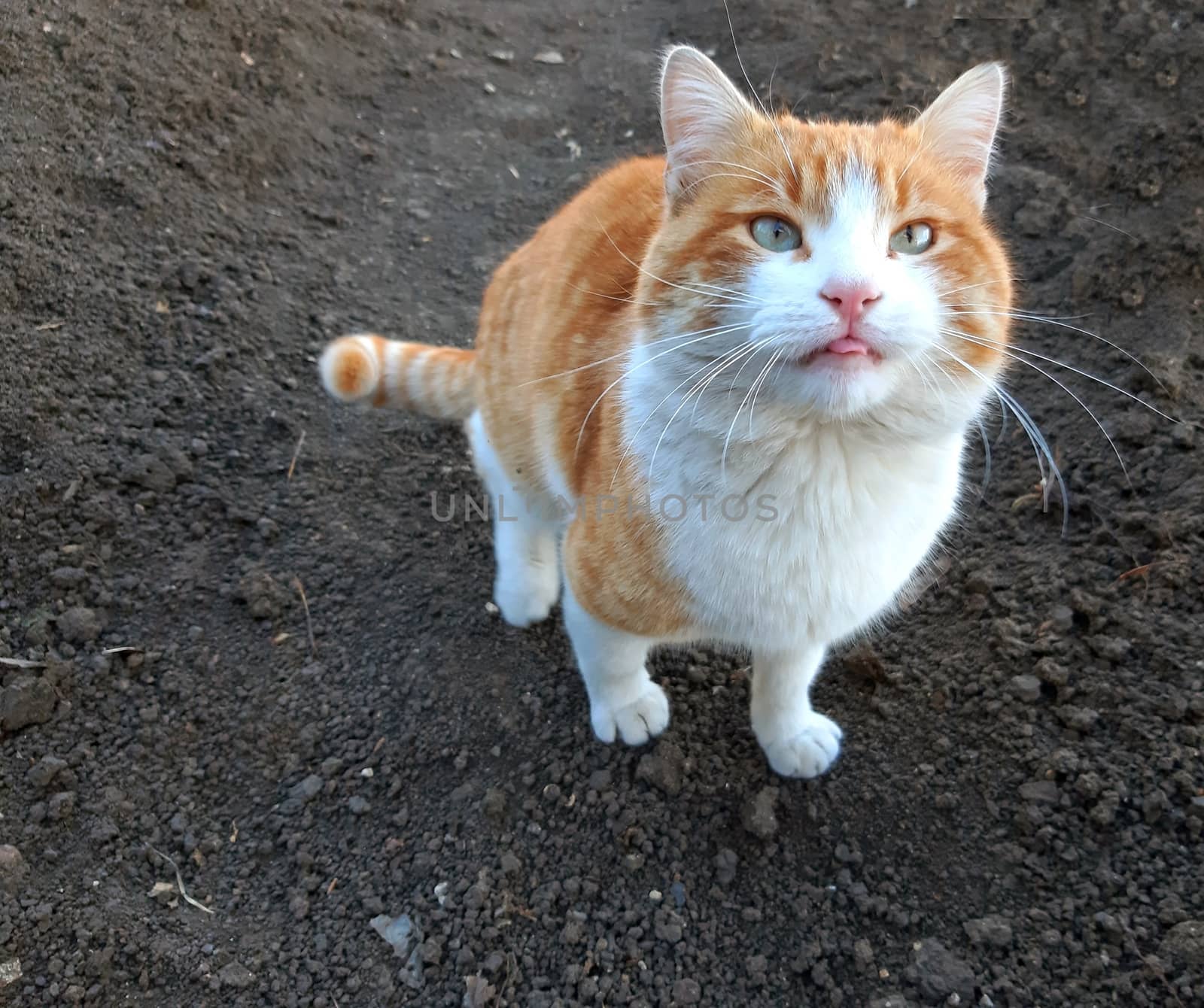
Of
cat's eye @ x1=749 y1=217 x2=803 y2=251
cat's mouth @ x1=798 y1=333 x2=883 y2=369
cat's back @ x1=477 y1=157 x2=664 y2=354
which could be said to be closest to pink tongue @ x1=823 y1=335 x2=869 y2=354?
cat's mouth @ x1=798 y1=333 x2=883 y2=369

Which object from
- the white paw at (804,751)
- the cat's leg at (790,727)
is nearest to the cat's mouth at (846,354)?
the cat's leg at (790,727)

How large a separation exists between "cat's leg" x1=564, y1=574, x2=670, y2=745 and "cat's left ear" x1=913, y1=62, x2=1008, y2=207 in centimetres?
116

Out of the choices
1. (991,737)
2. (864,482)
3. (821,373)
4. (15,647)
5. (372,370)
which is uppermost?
(821,373)

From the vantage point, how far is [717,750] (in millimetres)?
2217

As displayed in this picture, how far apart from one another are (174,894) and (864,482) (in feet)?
5.82

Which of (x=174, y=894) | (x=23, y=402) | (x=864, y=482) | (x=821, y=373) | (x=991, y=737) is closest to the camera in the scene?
(x=821, y=373)

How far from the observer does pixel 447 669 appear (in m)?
2.43

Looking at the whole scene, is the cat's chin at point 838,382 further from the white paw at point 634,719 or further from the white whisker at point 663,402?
the white paw at point 634,719

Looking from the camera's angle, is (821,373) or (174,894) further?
(174,894)

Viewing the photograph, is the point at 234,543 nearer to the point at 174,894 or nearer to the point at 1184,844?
the point at 174,894

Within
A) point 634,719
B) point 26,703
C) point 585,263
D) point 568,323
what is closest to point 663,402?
point 568,323

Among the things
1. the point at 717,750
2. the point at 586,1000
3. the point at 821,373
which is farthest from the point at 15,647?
the point at 821,373

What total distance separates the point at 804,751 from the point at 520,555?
97cm

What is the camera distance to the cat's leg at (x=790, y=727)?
203 cm
